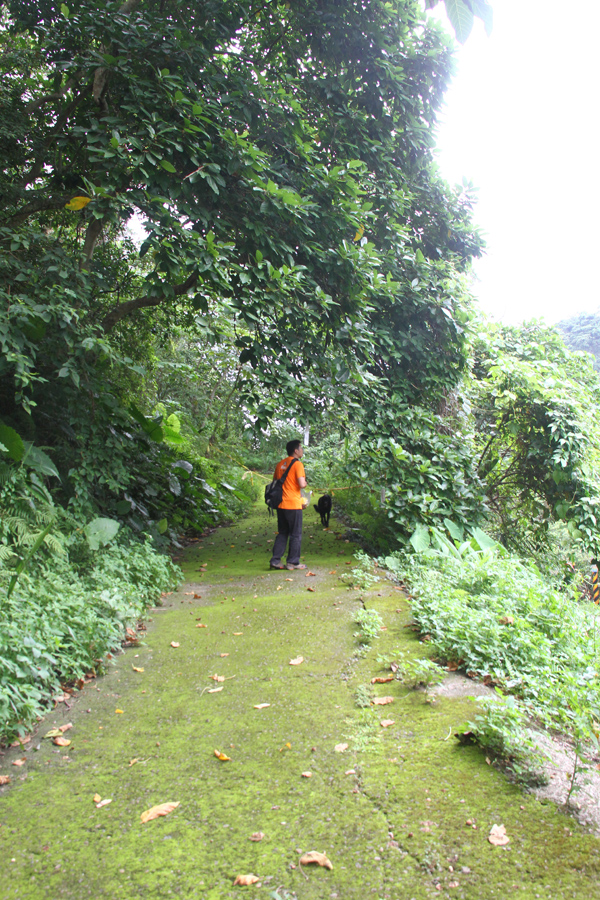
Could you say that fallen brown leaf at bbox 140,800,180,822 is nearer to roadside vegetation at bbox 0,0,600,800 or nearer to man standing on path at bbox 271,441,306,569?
roadside vegetation at bbox 0,0,600,800

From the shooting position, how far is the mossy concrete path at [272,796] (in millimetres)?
1735

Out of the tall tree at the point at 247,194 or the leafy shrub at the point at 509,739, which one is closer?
the leafy shrub at the point at 509,739

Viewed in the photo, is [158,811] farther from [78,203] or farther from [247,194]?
[247,194]

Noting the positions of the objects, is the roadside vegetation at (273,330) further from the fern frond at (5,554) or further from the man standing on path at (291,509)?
the man standing on path at (291,509)

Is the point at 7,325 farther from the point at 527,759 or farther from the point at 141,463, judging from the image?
the point at 527,759

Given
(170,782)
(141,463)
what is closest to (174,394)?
(141,463)

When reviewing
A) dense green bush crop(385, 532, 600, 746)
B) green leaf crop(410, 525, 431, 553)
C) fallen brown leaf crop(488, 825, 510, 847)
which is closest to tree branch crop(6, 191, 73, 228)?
green leaf crop(410, 525, 431, 553)

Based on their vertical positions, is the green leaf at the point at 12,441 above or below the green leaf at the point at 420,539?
above

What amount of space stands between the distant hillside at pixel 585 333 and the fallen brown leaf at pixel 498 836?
31.1 m

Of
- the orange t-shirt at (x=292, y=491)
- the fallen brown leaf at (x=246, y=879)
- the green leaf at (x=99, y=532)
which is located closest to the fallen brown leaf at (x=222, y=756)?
the fallen brown leaf at (x=246, y=879)

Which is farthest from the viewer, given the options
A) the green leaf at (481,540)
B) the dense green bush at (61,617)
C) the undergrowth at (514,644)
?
the green leaf at (481,540)

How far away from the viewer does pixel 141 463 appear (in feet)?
26.1

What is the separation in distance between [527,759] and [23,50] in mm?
9647

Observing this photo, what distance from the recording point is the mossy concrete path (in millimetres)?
1735
